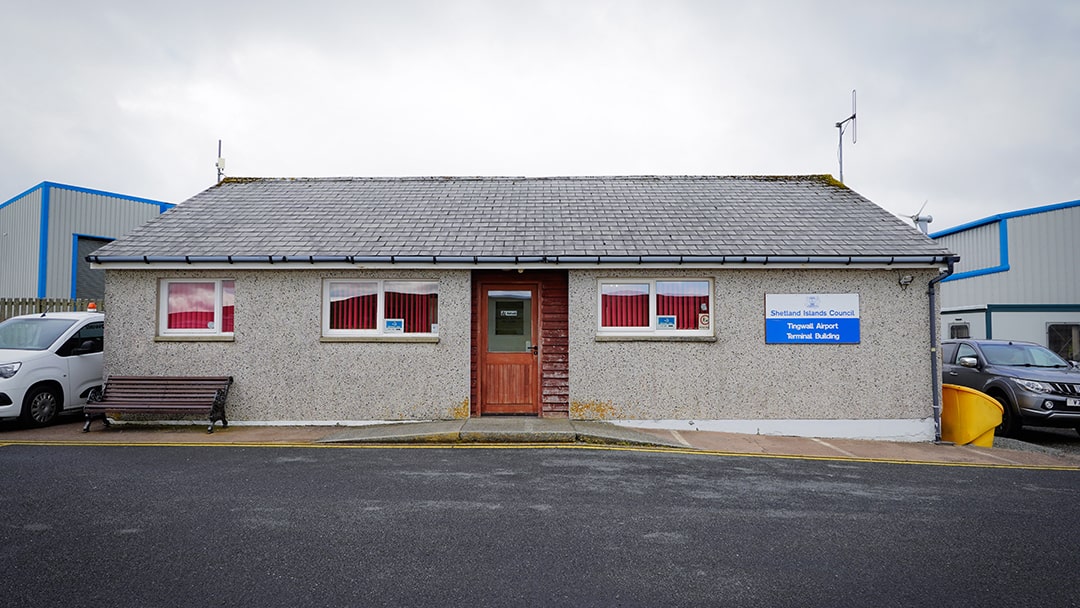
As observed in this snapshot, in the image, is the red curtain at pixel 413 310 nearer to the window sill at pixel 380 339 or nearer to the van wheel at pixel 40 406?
the window sill at pixel 380 339

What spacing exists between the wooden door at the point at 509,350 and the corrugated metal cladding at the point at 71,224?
59.5 ft

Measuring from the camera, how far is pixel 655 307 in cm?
1102

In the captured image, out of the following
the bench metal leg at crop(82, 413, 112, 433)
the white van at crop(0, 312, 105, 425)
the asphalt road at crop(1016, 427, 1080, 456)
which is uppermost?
the white van at crop(0, 312, 105, 425)

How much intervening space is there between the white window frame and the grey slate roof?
529 millimetres

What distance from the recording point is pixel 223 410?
1062cm

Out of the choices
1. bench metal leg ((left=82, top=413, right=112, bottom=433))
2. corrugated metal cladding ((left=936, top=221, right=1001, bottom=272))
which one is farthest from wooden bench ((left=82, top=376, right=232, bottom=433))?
corrugated metal cladding ((left=936, top=221, right=1001, bottom=272))

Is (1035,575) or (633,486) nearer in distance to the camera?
(1035,575)

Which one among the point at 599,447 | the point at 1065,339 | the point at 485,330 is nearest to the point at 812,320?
the point at 599,447

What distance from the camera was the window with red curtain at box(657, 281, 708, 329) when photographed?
36.3ft

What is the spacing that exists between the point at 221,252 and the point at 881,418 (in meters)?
11.5

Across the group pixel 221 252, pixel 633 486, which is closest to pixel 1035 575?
pixel 633 486

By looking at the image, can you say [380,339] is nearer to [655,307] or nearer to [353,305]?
[353,305]

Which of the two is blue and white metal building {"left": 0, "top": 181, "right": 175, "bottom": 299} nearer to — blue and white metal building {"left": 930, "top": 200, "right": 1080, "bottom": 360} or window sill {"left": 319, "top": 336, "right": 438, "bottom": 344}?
window sill {"left": 319, "top": 336, "right": 438, "bottom": 344}

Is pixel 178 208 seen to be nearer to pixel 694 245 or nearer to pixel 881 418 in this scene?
pixel 694 245
